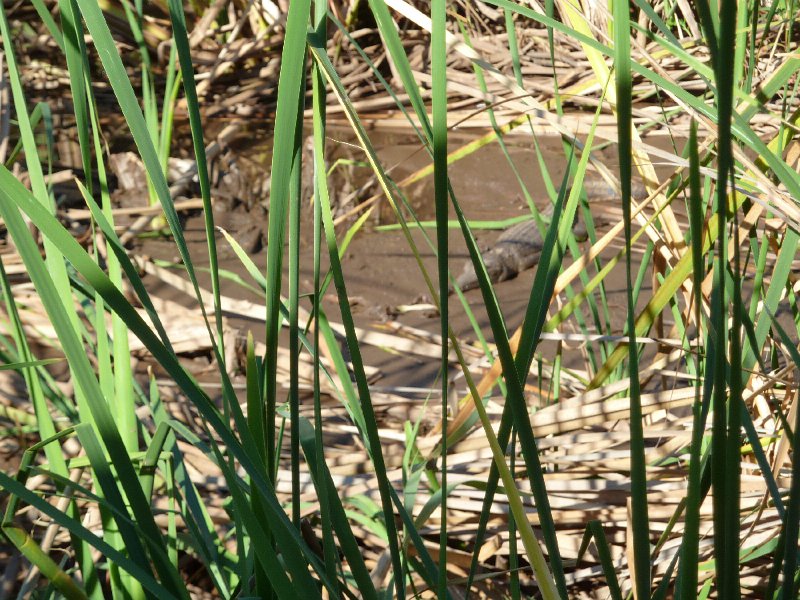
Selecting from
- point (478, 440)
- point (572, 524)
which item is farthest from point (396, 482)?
point (572, 524)

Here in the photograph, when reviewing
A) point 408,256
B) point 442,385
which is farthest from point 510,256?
point 442,385

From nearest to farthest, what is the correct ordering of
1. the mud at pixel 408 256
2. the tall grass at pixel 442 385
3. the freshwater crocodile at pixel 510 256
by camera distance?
the tall grass at pixel 442 385
the mud at pixel 408 256
the freshwater crocodile at pixel 510 256

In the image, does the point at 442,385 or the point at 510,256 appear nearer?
the point at 442,385

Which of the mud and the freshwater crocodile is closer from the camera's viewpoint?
the mud

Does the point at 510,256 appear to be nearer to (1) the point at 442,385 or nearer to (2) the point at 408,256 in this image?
(2) the point at 408,256

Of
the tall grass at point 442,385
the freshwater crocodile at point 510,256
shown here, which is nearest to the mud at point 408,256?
the freshwater crocodile at point 510,256

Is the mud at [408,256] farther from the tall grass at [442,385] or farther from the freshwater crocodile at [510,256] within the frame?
the tall grass at [442,385]

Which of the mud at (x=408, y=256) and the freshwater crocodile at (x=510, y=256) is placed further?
the freshwater crocodile at (x=510, y=256)

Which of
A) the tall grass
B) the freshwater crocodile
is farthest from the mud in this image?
the tall grass

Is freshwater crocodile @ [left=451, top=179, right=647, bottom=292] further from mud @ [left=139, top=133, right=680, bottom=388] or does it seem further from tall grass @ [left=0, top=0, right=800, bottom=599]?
tall grass @ [left=0, top=0, right=800, bottom=599]

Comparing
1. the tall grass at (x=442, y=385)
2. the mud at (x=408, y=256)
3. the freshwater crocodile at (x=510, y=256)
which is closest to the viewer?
the tall grass at (x=442, y=385)

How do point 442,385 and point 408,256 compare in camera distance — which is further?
point 408,256

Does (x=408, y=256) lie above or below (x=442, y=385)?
below

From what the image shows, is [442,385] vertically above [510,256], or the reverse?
[442,385]
